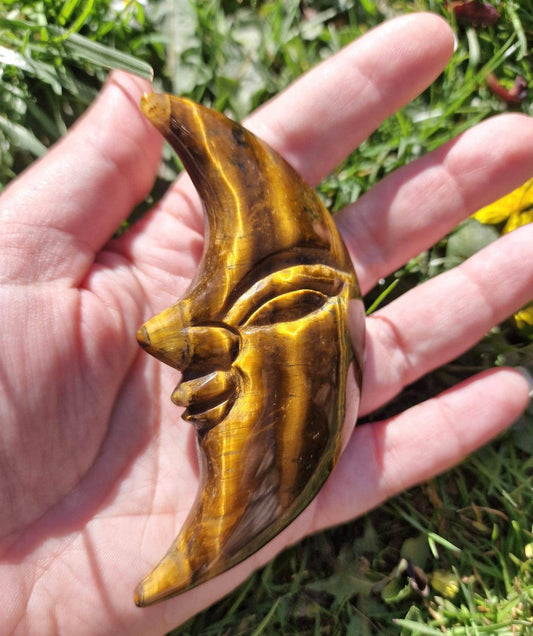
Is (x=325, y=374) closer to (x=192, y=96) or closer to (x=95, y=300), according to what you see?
(x=95, y=300)

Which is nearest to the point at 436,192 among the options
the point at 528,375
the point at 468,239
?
the point at 468,239

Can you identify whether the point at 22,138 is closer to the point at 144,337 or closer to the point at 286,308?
the point at 144,337

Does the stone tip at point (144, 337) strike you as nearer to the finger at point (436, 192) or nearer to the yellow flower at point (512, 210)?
the finger at point (436, 192)

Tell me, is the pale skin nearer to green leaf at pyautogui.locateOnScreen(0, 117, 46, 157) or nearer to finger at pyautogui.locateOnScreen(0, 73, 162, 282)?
finger at pyautogui.locateOnScreen(0, 73, 162, 282)

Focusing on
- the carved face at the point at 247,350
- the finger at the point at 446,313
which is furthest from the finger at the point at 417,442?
the carved face at the point at 247,350

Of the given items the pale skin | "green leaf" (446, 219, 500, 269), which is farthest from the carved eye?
"green leaf" (446, 219, 500, 269)

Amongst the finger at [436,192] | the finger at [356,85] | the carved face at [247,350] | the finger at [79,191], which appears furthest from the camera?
the finger at [436,192]

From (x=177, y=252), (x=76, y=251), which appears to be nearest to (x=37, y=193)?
(x=76, y=251)
